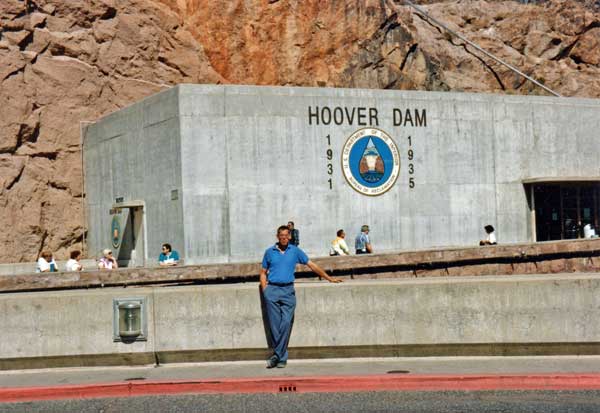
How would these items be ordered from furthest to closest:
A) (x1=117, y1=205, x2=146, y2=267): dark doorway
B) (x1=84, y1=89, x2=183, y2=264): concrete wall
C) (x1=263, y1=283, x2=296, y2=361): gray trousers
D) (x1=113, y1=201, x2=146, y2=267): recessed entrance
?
(x1=117, y1=205, x2=146, y2=267): dark doorway → (x1=113, y1=201, x2=146, y2=267): recessed entrance → (x1=84, y1=89, x2=183, y2=264): concrete wall → (x1=263, y1=283, x2=296, y2=361): gray trousers

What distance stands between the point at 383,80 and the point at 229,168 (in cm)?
2220

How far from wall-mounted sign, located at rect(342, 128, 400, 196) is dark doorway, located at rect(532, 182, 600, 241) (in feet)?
19.5

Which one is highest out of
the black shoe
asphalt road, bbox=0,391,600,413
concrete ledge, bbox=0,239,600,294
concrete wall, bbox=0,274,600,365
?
concrete ledge, bbox=0,239,600,294

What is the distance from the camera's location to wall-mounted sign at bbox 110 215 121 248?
30453mm

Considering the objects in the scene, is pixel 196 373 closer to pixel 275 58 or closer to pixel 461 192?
pixel 461 192

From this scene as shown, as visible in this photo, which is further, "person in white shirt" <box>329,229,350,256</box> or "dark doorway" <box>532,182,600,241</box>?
"dark doorway" <box>532,182,600,241</box>

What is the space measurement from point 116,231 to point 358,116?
29.7 feet

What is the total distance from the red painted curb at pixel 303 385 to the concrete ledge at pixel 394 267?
9734 mm

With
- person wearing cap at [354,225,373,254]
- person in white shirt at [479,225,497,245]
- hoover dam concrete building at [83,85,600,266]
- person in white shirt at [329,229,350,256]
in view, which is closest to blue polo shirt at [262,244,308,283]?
person in white shirt at [329,229,350,256]

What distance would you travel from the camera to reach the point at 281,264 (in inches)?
446

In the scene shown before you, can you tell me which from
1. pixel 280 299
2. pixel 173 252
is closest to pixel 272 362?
pixel 280 299

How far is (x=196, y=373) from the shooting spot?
36.2ft

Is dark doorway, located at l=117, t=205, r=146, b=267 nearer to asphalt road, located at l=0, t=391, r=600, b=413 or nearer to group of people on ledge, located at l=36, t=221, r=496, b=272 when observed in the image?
group of people on ledge, located at l=36, t=221, r=496, b=272

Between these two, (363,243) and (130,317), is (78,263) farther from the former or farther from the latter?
(130,317)
